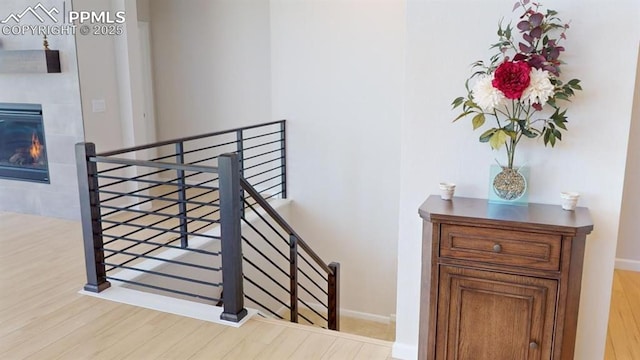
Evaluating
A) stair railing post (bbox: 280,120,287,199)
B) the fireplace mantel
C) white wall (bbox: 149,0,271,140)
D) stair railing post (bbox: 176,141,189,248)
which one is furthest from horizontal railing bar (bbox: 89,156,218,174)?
white wall (bbox: 149,0,271,140)

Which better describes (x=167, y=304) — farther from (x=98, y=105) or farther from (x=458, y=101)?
(x=98, y=105)

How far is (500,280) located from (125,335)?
2093 mm

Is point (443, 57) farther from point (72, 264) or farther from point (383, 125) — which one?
point (72, 264)

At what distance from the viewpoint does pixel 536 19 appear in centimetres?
211

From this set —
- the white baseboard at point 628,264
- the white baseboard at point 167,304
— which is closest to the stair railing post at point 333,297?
the white baseboard at point 167,304

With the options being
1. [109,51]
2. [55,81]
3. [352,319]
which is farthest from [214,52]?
[352,319]

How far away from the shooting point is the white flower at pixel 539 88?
81.8 inches

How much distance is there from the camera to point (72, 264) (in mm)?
4059

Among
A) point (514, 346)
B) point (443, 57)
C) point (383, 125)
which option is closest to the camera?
point (514, 346)

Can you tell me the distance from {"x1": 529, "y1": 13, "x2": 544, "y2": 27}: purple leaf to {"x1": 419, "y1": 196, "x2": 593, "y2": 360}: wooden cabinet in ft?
2.57

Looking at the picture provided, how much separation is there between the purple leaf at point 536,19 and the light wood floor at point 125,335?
1795 millimetres

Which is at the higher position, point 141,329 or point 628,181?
point 628,181

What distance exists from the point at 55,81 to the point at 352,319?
13.1 feet

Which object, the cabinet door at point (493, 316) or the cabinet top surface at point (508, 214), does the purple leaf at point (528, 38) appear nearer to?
the cabinet top surface at point (508, 214)
